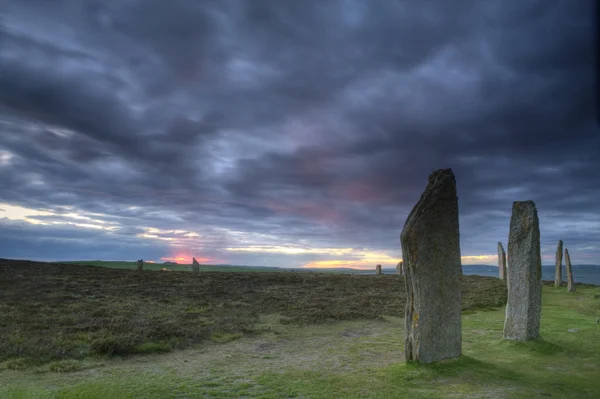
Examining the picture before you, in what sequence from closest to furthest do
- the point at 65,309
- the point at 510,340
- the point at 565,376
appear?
the point at 565,376 < the point at 510,340 < the point at 65,309

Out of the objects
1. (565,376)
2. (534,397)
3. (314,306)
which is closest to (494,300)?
(314,306)

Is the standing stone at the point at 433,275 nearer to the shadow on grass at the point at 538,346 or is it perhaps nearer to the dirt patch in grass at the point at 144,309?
the shadow on grass at the point at 538,346

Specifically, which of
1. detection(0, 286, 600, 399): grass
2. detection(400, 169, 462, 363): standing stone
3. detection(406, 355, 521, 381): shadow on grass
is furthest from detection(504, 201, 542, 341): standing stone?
detection(400, 169, 462, 363): standing stone

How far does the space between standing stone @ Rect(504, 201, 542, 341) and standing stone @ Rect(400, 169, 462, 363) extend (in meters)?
3.18

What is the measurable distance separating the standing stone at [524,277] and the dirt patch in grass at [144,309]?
28.2ft

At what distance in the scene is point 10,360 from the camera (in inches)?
445

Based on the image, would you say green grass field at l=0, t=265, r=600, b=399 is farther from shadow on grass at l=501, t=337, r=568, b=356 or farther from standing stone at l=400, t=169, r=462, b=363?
standing stone at l=400, t=169, r=462, b=363

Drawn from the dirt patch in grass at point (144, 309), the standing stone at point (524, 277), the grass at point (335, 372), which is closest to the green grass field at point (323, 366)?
the grass at point (335, 372)

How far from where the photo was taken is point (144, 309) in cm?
2088

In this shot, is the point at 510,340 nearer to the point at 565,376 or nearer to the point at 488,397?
Answer: the point at 565,376

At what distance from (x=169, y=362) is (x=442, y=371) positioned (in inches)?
306

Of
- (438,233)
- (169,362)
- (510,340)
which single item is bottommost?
(169,362)

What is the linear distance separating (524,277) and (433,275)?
4.42 m

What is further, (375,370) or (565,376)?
(375,370)
